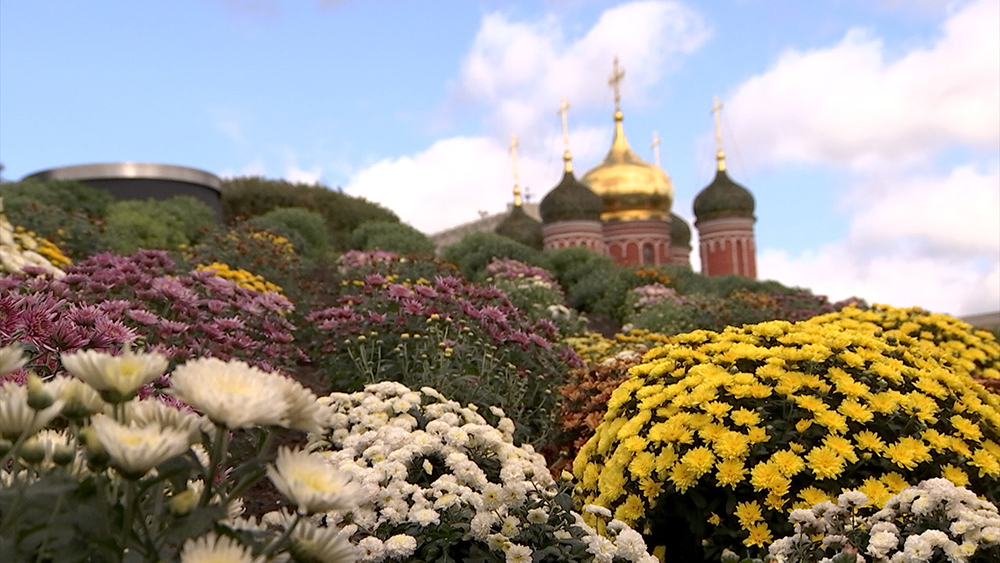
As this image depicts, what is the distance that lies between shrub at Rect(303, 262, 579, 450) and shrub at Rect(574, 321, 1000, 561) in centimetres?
146

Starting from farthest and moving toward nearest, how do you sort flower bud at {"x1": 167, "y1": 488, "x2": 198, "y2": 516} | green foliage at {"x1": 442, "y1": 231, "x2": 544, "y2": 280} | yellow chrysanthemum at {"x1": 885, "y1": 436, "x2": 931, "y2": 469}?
green foliage at {"x1": 442, "y1": 231, "x2": 544, "y2": 280} → yellow chrysanthemum at {"x1": 885, "y1": 436, "x2": 931, "y2": 469} → flower bud at {"x1": 167, "y1": 488, "x2": 198, "y2": 516}

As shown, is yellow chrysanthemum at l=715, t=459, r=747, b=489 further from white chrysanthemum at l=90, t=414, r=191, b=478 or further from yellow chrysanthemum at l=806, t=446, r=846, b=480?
white chrysanthemum at l=90, t=414, r=191, b=478

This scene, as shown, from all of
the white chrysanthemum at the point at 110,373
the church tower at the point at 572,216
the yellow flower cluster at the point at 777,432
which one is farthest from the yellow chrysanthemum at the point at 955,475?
the church tower at the point at 572,216

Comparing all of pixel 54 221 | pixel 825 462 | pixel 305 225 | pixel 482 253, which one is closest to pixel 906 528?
pixel 825 462

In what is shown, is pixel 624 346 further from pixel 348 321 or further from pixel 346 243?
pixel 346 243

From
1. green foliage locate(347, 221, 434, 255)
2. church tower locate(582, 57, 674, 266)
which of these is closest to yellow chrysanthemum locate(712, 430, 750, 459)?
green foliage locate(347, 221, 434, 255)

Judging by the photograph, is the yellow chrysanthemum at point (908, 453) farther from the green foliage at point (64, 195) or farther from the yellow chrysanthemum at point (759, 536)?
the green foliage at point (64, 195)

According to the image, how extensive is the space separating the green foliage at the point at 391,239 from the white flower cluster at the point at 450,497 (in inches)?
625

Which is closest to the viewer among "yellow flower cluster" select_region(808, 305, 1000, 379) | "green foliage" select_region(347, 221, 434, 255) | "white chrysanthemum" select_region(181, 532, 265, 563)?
"white chrysanthemum" select_region(181, 532, 265, 563)

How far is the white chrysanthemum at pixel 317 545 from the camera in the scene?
4.47 feet

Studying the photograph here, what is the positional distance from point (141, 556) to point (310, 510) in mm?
286

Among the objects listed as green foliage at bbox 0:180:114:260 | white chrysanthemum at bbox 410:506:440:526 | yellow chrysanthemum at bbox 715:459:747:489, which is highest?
green foliage at bbox 0:180:114:260

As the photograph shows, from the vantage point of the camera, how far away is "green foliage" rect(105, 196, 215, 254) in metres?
15.5

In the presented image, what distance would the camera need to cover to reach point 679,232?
1582 inches
